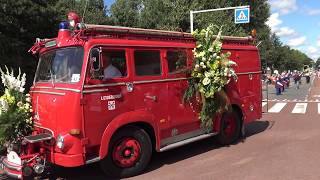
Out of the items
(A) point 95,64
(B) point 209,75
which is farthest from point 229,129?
(A) point 95,64

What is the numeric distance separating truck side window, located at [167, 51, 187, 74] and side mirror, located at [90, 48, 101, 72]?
1.93 meters

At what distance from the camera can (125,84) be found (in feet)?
25.3

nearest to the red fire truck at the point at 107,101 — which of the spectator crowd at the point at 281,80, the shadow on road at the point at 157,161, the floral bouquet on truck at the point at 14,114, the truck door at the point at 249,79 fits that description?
the floral bouquet on truck at the point at 14,114

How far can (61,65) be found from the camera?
7.66 metres

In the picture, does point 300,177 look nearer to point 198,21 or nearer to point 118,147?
point 118,147

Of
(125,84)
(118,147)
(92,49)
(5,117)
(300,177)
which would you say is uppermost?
(92,49)

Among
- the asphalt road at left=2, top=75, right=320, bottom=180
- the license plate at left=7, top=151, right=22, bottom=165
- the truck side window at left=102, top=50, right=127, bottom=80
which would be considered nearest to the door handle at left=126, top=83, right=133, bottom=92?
the truck side window at left=102, top=50, right=127, bottom=80

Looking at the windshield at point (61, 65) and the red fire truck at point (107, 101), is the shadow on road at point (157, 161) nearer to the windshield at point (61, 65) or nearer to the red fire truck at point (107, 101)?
the red fire truck at point (107, 101)

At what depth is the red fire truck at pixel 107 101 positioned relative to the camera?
7020mm

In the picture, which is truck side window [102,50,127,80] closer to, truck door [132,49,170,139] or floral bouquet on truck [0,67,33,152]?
truck door [132,49,170,139]

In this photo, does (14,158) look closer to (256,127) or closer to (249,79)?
(249,79)

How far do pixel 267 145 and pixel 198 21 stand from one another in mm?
20737

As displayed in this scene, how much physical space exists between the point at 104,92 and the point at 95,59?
0.58 metres

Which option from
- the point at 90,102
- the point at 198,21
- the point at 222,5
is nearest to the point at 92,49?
the point at 90,102
